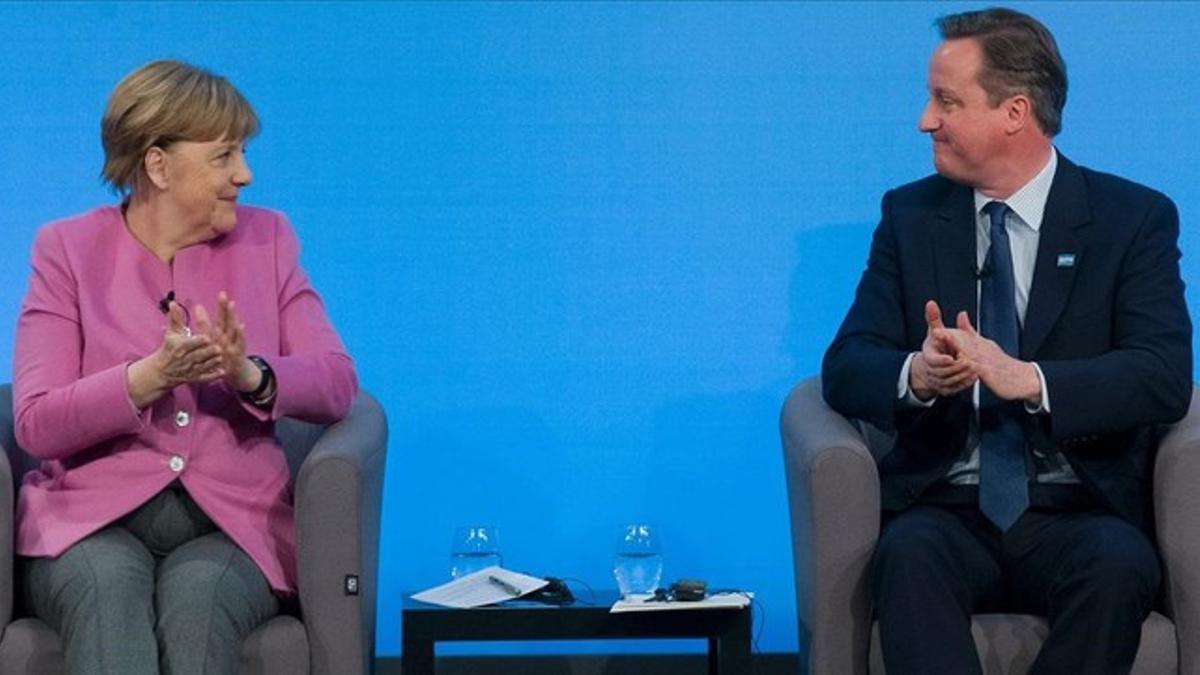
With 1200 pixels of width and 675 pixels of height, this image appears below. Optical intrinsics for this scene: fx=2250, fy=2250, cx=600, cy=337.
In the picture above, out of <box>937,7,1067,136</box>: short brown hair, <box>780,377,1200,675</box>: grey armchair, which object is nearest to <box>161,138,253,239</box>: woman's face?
<box>780,377,1200,675</box>: grey armchair

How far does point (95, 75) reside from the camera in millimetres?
5340

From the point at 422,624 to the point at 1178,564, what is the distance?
4.68 ft

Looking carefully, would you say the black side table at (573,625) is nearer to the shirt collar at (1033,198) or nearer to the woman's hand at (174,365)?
the woman's hand at (174,365)

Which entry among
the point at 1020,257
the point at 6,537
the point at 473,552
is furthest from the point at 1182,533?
the point at 6,537

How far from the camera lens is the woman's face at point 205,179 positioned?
4355 millimetres

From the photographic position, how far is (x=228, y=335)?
13.4 ft

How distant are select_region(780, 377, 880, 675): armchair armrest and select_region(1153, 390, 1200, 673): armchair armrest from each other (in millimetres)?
530

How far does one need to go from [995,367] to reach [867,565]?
440 millimetres

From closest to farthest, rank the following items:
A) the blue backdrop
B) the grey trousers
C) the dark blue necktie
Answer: the grey trousers
the dark blue necktie
the blue backdrop

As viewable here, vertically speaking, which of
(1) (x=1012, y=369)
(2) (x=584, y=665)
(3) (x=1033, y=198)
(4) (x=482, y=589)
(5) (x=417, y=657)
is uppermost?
(3) (x=1033, y=198)

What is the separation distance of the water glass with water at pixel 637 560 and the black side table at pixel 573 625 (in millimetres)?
168

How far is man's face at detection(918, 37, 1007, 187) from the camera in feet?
14.7

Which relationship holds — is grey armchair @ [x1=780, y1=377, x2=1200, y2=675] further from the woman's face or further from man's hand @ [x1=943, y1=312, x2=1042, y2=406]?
the woman's face

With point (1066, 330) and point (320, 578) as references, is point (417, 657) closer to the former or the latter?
point (320, 578)
